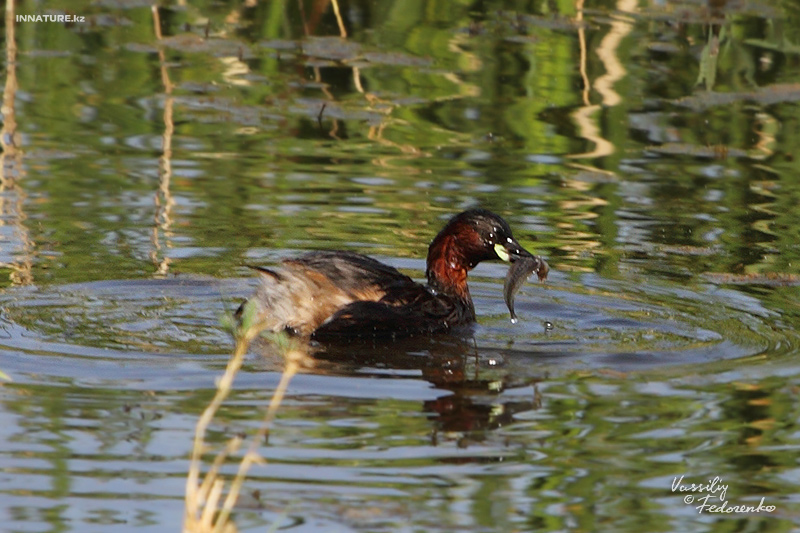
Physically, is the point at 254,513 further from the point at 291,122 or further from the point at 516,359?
the point at 291,122

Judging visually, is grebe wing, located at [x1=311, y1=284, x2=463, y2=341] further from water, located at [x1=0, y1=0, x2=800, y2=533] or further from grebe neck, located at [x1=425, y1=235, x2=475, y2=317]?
grebe neck, located at [x1=425, y1=235, x2=475, y2=317]

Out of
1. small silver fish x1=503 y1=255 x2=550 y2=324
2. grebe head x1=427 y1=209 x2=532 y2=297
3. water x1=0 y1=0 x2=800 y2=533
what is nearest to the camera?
water x1=0 y1=0 x2=800 y2=533

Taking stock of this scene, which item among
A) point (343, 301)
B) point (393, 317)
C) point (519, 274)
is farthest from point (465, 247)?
point (343, 301)

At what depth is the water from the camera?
206 inches

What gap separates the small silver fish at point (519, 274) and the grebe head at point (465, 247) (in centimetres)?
28

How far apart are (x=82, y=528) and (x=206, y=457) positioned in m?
0.72

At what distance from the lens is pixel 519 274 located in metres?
7.68

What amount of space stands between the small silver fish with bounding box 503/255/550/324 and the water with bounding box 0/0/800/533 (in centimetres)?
20

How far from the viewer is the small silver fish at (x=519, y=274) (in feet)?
25.1

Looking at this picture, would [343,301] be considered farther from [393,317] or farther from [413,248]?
[413,248]

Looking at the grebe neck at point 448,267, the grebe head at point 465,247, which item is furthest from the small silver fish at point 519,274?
the grebe neck at point 448,267

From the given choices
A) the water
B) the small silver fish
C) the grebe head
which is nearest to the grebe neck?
the grebe head

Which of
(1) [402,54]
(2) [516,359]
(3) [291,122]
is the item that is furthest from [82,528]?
(1) [402,54]

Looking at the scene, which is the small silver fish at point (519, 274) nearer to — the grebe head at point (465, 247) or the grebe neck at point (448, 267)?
the grebe head at point (465, 247)
